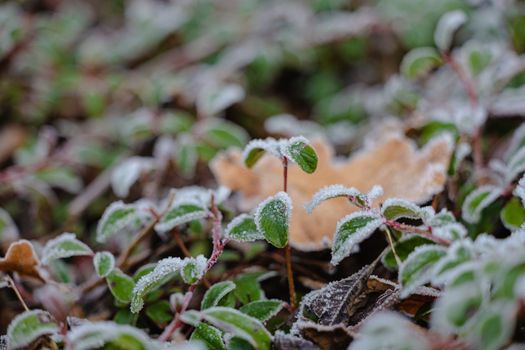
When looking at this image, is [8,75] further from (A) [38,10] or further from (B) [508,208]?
(B) [508,208]

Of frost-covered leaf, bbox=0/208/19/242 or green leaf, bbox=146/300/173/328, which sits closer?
green leaf, bbox=146/300/173/328

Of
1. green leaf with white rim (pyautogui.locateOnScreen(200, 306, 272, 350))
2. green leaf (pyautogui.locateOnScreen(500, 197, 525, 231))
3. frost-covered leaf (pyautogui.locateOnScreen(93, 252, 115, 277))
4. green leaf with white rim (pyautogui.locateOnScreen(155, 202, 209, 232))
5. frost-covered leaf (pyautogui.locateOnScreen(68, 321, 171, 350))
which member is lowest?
green leaf with white rim (pyautogui.locateOnScreen(200, 306, 272, 350))

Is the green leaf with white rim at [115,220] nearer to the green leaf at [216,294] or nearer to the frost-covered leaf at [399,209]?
the green leaf at [216,294]

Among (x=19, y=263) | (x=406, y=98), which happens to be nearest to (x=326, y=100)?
(x=406, y=98)

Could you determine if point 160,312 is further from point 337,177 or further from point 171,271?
point 337,177

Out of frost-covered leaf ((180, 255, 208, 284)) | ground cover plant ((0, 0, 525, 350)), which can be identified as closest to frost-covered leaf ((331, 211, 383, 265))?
ground cover plant ((0, 0, 525, 350))

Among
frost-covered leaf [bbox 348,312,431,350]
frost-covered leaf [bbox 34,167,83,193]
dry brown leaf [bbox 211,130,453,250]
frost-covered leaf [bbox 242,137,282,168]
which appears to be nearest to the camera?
frost-covered leaf [bbox 348,312,431,350]

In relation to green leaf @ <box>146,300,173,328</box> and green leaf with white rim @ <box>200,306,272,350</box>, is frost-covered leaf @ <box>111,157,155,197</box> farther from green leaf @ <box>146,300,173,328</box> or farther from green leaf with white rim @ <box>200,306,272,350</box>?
green leaf with white rim @ <box>200,306,272,350</box>

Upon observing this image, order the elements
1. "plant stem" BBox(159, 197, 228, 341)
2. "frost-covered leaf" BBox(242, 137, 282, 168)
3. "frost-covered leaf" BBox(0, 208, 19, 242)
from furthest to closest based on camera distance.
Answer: "frost-covered leaf" BBox(0, 208, 19, 242), "frost-covered leaf" BBox(242, 137, 282, 168), "plant stem" BBox(159, 197, 228, 341)
